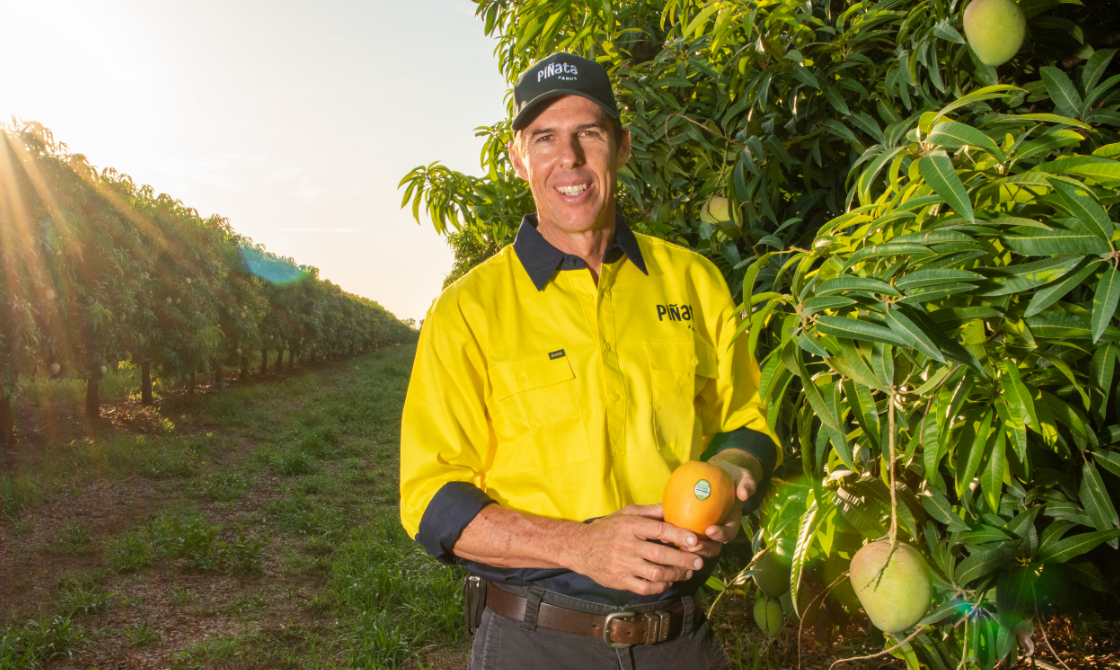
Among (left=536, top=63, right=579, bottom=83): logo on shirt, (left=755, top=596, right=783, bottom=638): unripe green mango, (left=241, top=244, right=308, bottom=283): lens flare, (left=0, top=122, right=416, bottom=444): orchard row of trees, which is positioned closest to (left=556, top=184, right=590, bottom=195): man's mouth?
(left=536, top=63, right=579, bottom=83): logo on shirt

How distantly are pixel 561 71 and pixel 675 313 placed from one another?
594 mm

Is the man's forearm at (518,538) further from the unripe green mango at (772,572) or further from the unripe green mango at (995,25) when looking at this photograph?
the unripe green mango at (995,25)

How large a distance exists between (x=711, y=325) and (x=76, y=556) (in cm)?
666

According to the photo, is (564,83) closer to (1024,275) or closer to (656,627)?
(1024,275)

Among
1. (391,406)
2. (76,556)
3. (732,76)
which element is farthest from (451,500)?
(391,406)

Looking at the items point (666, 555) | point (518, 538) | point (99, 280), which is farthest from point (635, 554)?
point (99, 280)

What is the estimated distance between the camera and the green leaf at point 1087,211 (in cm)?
101

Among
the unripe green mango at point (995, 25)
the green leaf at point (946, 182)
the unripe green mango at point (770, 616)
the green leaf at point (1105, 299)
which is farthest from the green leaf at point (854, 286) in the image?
the unripe green mango at point (770, 616)

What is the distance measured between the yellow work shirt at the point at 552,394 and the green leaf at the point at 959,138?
643 millimetres

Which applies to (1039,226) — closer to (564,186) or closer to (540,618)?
(564,186)

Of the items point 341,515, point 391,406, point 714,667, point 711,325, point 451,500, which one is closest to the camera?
point 451,500

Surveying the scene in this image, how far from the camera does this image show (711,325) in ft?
5.50

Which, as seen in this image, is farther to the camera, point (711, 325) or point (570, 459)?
point (711, 325)

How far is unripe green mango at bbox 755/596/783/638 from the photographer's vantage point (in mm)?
2412
